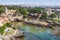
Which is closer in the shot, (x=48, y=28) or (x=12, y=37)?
(x=12, y=37)

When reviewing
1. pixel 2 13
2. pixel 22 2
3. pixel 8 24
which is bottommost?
pixel 8 24

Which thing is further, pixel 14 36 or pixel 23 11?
pixel 23 11

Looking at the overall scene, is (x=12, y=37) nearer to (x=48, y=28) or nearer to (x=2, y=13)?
(x=2, y=13)

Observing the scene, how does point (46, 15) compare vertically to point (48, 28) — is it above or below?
above

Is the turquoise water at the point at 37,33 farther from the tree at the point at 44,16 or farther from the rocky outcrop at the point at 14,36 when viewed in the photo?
the tree at the point at 44,16

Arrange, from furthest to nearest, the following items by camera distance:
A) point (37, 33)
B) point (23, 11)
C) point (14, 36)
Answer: point (37, 33), point (23, 11), point (14, 36)

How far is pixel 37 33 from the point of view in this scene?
450cm

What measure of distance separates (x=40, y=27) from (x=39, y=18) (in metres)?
0.23

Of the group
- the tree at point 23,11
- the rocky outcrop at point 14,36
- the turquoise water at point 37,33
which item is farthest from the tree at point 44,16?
the rocky outcrop at point 14,36

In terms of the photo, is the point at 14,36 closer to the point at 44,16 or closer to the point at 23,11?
the point at 23,11

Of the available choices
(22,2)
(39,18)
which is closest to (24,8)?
(22,2)

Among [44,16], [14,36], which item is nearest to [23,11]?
[44,16]

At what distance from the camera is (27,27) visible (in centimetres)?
443

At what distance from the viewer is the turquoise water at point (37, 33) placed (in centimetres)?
432
